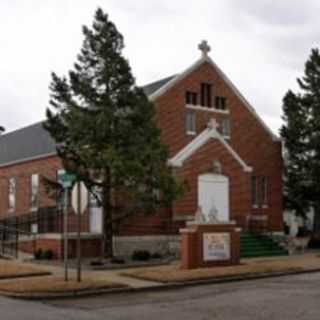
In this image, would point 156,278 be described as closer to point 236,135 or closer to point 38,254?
point 38,254

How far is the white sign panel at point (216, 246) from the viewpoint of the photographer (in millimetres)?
25422

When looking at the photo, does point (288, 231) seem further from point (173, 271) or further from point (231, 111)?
point (173, 271)

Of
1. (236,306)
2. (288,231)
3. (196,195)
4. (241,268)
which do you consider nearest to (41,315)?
(236,306)

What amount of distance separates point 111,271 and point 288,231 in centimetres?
2602

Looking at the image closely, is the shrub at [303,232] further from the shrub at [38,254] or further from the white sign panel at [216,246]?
the shrub at [38,254]

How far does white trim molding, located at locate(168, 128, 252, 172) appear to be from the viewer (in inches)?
1284

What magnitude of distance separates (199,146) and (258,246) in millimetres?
5302

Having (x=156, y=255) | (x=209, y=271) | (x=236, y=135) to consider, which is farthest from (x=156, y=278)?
(x=236, y=135)

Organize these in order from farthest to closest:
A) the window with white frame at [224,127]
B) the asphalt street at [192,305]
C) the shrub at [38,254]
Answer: the window with white frame at [224,127] < the shrub at [38,254] < the asphalt street at [192,305]

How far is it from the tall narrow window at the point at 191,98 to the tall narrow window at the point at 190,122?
49cm

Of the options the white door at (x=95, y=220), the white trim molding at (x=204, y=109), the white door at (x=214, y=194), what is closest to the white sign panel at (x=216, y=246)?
the white door at (x=214, y=194)

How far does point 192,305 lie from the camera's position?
16.1m

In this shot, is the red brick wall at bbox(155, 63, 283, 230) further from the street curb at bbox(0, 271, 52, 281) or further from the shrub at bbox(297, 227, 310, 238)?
the street curb at bbox(0, 271, 52, 281)

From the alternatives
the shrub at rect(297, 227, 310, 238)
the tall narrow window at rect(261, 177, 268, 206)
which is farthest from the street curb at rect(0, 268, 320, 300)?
the shrub at rect(297, 227, 310, 238)
